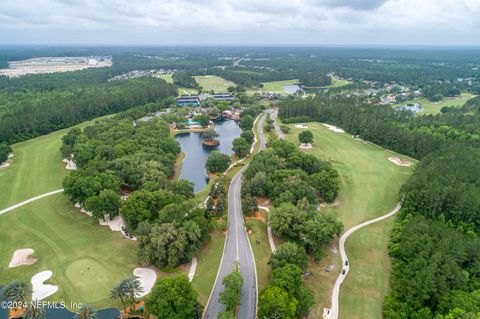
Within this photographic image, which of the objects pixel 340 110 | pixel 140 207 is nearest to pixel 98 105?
pixel 140 207

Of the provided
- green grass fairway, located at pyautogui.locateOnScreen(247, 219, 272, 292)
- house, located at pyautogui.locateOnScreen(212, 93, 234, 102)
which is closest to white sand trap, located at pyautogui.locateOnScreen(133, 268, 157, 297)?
green grass fairway, located at pyautogui.locateOnScreen(247, 219, 272, 292)

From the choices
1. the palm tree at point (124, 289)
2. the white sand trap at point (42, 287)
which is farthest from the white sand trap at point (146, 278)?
the white sand trap at point (42, 287)

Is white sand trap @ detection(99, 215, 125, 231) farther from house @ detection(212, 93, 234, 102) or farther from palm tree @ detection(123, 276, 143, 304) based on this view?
house @ detection(212, 93, 234, 102)

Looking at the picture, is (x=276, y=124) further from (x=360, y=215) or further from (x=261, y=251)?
(x=261, y=251)

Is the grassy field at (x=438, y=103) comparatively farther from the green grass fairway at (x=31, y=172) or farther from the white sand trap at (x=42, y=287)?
the white sand trap at (x=42, y=287)

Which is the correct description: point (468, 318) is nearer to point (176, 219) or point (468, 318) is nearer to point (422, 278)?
point (422, 278)

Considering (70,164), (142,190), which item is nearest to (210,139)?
(70,164)
